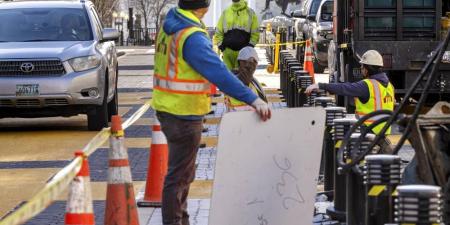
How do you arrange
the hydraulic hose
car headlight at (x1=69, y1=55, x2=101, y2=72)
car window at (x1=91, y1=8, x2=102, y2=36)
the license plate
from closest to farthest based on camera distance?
the hydraulic hose < the license plate < car headlight at (x1=69, y1=55, x2=101, y2=72) < car window at (x1=91, y1=8, x2=102, y2=36)

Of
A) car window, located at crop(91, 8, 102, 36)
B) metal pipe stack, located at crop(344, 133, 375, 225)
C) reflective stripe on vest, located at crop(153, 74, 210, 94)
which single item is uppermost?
reflective stripe on vest, located at crop(153, 74, 210, 94)

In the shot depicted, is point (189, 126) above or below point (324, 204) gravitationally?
above

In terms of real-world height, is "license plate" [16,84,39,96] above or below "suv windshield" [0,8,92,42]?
below

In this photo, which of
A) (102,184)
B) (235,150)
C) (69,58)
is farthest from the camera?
(69,58)

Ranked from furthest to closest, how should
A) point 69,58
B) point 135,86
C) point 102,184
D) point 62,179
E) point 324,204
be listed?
point 135,86 → point 69,58 → point 102,184 → point 324,204 → point 62,179

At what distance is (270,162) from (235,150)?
269mm

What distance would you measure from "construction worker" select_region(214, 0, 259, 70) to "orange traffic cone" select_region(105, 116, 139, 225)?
807 centimetres

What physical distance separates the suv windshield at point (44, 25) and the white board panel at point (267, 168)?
1030 cm

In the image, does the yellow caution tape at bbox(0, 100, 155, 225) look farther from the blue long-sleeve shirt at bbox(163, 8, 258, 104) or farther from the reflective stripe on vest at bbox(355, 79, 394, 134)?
the reflective stripe on vest at bbox(355, 79, 394, 134)

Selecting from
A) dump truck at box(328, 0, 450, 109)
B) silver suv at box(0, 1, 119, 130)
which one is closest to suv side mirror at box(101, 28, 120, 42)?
silver suv at box(0, 1, 119, 130)

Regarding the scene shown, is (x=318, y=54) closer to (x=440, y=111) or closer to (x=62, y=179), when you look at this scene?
(x=440, y=111)

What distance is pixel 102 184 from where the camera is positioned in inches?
491

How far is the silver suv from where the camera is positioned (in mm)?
17156

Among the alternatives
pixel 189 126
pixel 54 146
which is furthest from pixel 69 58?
pixel 189 126
